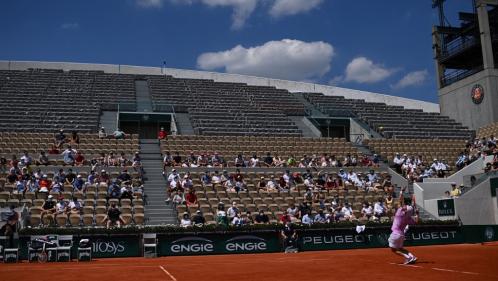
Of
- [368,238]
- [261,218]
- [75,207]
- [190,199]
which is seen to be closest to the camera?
[75,207]

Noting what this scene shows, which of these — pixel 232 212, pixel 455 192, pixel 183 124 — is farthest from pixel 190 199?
pixel 183 124

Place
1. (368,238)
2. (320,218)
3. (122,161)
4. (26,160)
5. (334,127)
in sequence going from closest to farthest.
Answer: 1. (368,238)
2. (320,218)
3. (26,160)
4. (122,161)
5. (334,127)

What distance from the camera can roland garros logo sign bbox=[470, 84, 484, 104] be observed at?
39562 mm

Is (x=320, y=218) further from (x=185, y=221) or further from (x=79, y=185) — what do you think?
(x=79, y=185)

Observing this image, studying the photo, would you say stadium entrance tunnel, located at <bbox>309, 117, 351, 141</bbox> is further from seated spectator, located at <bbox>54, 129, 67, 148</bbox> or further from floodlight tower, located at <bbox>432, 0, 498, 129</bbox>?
seated spectator, located at <bbox>54, 129, 67, 148</bbox>

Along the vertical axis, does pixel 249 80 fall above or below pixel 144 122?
above

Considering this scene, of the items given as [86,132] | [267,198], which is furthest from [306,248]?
[86,132]

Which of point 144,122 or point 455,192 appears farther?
point 144,122

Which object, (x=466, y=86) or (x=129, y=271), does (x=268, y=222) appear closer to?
(x=129, y=271)

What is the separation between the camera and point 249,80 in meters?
54.8

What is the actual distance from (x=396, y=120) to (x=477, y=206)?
1679cm

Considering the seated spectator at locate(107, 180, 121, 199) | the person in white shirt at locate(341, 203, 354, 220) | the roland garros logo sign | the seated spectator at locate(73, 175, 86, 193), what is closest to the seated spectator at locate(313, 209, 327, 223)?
the person in white shirt at locate(341, 203, 354, 220)

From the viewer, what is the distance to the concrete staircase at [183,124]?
34.1 m

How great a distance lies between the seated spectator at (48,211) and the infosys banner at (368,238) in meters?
9.89
